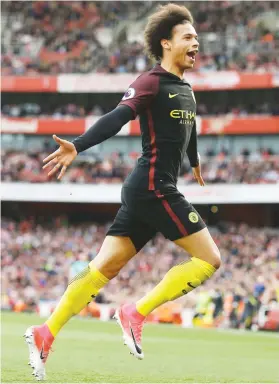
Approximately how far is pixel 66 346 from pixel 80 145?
28.3 ft

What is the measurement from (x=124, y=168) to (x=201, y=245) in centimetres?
3127

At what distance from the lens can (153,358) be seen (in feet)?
42.0

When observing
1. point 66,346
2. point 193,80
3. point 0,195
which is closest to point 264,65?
point 193,80

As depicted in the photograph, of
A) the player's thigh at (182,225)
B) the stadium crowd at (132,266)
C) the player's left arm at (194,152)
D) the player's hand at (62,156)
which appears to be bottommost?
the stadium crowd at (132,266)

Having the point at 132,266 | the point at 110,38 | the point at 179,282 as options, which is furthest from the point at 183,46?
the point at 110,38

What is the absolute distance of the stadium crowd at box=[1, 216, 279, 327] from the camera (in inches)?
1013

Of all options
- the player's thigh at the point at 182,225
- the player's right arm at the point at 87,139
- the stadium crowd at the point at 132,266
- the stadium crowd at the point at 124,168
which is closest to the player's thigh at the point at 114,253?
the player's thigh at the point at 182,225

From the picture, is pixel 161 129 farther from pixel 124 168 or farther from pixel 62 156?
pixel 124 168

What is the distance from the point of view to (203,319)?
84.8 feet

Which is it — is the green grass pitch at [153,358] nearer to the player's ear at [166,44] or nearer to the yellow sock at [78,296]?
the yellow sock at [78,296]

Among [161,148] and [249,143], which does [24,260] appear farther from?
[161,148]

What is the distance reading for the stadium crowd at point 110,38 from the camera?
1560 inches

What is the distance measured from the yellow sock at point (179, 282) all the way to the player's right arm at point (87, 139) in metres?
1.31

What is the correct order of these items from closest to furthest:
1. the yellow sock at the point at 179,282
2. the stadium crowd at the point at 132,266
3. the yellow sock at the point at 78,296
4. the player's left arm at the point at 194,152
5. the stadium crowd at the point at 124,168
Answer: the yellow sock at the point at 179,282 → the yellow sock at the point at 78,296 → the player's left arm at the point at 194,152 → the stadium crowd at the point at 132,266 → the stadium crowd at the point at 124,168
